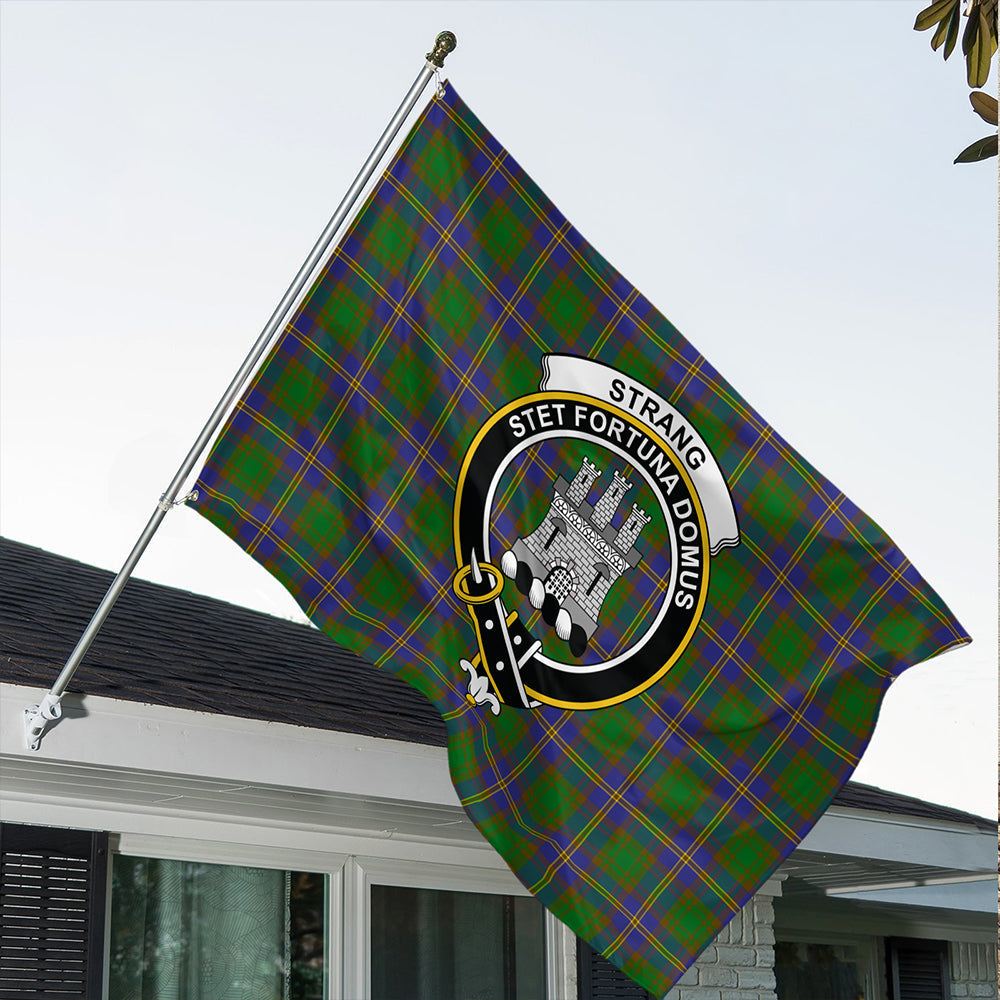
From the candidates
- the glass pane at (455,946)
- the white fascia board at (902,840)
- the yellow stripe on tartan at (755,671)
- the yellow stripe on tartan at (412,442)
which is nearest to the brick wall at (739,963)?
the white fascia board at (902,840)

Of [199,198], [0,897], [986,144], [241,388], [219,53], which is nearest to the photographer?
[241,388]

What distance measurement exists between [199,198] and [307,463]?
952 inches

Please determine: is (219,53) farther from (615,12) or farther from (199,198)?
(615,12)

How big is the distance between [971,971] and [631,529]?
8154 millimetres

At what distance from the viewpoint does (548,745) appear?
3898 millimetres

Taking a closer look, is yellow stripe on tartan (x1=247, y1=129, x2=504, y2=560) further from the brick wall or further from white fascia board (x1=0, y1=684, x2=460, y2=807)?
the brick wall

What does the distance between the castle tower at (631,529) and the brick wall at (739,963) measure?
11.9 feet

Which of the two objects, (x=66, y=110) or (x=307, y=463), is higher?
(x=66, y=110)

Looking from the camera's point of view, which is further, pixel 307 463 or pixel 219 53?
pixel 219 53

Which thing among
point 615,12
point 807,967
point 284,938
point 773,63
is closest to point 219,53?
point 615,12

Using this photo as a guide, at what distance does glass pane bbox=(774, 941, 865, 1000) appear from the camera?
1036 centimetres

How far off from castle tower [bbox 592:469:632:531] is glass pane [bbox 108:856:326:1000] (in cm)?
236

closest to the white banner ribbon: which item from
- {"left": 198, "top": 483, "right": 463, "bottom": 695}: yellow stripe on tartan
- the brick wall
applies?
{"left": 198, "top": 483, "right": 463, "bottom": 695}: yellow stripe on tartan

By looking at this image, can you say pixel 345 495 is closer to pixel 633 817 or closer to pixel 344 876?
pixel 633 817
